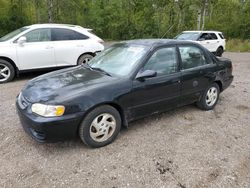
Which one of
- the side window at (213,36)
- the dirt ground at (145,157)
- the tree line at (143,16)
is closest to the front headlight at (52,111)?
the dirt ground at (145,157)

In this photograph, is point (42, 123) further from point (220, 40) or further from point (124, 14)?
point (124, 14)

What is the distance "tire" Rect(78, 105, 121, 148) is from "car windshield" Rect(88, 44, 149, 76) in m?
0.67

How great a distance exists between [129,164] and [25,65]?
501 cm

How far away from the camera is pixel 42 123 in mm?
2859

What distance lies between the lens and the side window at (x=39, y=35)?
21.8 ft

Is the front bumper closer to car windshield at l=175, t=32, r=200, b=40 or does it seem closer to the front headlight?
the front headlight

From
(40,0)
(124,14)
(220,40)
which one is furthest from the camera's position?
(124,14)

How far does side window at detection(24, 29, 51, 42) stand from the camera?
21.8 ft

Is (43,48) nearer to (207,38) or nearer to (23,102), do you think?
(23,102)

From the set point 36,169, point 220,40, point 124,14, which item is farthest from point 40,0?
point 36,169

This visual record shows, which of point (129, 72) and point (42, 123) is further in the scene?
point (129, 72)

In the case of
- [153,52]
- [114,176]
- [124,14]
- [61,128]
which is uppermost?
[124,14]

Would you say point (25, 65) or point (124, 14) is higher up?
point (124, 14)

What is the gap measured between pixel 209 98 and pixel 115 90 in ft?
7.81
